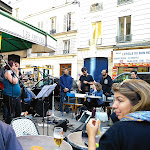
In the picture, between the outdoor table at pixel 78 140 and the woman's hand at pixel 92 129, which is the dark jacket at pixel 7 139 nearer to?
the woman's hand at pixel 92 129

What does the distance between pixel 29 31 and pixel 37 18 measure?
21437mm

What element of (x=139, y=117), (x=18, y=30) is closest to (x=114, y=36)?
(x=18, y=30)

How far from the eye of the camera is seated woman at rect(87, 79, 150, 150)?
3.44 ft

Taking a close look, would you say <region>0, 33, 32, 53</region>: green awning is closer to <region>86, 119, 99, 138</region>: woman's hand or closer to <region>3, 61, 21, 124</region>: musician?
<region>3, 61, 21, 124</region>: musician

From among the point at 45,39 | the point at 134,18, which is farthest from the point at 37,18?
the point at 45,39

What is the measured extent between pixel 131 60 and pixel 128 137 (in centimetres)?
1387

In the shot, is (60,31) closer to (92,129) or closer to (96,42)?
(96,42)

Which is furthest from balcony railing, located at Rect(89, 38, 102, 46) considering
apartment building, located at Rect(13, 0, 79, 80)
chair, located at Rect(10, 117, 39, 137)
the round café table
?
the round café table

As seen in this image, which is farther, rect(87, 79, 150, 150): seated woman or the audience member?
the audience member

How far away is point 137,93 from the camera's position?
4.35 feet

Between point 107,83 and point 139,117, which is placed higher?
point 139,117

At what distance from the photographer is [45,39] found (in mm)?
4875

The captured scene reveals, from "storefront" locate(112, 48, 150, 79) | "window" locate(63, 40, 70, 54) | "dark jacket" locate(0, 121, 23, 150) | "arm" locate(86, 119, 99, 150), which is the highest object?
"window" locate(63, 40, 70, 54)

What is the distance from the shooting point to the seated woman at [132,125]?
1049 millimetres
